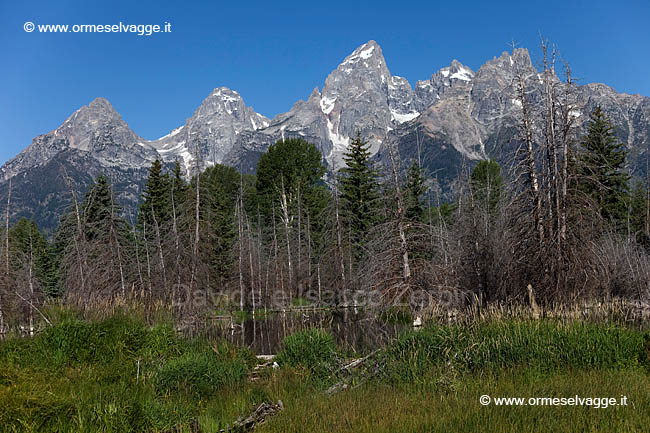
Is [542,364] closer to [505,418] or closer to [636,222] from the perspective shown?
[505,418]

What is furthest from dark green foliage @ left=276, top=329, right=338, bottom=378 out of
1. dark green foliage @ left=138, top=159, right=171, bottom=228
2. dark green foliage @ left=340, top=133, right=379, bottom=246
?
dark green foliage @ left=138, top=159, right=171, bottom=228

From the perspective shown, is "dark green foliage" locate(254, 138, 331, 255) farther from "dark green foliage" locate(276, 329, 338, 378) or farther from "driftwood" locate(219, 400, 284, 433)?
"driftwood" locate(219, 400, 284, 433)

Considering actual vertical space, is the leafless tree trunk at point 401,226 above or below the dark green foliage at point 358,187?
below

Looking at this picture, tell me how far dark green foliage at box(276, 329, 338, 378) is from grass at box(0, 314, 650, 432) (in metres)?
0.03

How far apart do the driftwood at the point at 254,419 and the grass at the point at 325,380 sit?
0.99ft

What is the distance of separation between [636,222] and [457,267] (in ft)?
99.9

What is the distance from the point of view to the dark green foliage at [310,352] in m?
12.0

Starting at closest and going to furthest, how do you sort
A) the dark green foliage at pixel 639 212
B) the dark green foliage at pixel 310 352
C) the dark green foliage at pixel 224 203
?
the dark green foliage at pixel 310 352, the dark green foliage at pixel 639 212, the dark green foliage at pixel 224 203

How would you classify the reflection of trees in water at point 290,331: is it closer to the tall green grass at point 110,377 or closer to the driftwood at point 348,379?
the tall green grass at point 110,377

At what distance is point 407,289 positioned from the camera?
638 inches

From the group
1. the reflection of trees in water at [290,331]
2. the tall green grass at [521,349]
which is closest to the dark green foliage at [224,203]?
the reflection of trees in water at [290,331]

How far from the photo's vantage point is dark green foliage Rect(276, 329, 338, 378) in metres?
12.0

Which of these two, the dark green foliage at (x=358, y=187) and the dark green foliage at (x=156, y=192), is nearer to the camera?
the dark green foliage at (x=358, y=187)

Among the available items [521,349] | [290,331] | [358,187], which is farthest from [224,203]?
[521,349]
